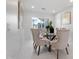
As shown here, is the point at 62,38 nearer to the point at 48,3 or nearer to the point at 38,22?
the point at 48,3

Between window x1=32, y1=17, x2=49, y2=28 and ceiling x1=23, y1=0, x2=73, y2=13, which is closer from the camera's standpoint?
ceiling x1=23, y1=0, x2=73, y2=13

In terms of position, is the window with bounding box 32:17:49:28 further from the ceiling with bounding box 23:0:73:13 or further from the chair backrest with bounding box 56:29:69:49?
the chair backrest with bounding box 56:29:69:49

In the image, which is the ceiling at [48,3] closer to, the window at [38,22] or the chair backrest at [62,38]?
the chair backrest at [62,38]

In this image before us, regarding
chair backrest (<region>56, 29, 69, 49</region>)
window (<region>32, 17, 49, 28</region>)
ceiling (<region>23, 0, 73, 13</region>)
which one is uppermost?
ceiling (<region>23, 0, 73, 13</region>)

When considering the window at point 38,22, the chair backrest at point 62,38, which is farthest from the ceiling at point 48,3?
the window at point 38,22

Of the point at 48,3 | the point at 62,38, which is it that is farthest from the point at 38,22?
the point at 62,38

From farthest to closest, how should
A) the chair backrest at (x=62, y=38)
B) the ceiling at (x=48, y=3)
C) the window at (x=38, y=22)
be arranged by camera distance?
the window at (x=38, y=22) → the ceiling at (x=48, y=3) → the chair backrest at (x=62, y=38)

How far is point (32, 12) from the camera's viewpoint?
13.6m

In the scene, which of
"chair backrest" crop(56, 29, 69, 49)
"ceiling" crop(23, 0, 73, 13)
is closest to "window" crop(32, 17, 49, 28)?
"ceiling" crop(23, 0, 73, 13)
